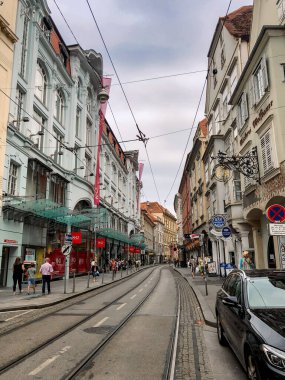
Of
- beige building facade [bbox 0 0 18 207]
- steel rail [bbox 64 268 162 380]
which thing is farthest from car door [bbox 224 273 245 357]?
beige building facade [bbox 0 0 18 207]

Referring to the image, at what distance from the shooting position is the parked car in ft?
13.0

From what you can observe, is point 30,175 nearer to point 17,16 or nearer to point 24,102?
point 24,102

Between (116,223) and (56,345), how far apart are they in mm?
47081

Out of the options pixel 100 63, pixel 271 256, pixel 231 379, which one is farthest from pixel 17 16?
pixel 231 379

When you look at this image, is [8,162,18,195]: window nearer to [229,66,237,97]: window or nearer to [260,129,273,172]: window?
[260,129,273,172]: window

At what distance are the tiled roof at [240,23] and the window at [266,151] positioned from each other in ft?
30.8

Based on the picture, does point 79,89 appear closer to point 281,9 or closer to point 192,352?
point 281,9

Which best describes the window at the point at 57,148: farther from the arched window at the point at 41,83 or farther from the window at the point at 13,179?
the window at the point at 13,179

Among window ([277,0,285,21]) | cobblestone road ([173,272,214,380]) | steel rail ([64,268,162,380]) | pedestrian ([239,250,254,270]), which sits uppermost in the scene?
window ([277,0,285,21])

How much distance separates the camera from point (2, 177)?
62.6 feet

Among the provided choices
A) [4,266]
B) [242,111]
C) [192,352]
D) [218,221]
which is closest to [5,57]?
[4,266]

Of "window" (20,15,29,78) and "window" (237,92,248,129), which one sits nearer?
"window" (237,92,248,129)

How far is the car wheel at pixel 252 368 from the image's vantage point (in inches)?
165

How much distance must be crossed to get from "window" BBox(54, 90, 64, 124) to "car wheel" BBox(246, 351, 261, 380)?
2662 cm
